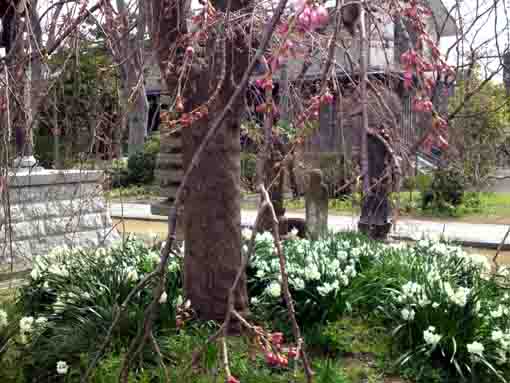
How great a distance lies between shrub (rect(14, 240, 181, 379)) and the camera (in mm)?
4469

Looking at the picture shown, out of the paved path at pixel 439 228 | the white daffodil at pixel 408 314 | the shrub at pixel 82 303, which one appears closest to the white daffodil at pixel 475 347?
the white daffodil at pixel 408 314

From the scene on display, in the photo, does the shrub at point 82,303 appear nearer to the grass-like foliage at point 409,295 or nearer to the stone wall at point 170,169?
the grass-like foliage at point 409,295

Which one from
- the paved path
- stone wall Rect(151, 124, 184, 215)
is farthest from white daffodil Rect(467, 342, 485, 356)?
stone wall Rect(151, 124, 184, 215)

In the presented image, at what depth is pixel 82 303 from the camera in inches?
195

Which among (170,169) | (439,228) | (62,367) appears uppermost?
(170,169)

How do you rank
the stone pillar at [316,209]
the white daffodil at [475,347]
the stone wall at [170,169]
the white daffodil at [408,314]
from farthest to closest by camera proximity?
the stone wall at [170,169] < the stone pillar at [316,209] < the white daffodil at [408,314] < the white daffodil at [475,347]

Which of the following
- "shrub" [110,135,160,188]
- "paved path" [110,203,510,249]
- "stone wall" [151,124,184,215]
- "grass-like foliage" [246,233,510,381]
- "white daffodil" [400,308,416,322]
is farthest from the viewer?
"shrub" [110,135,160,188]

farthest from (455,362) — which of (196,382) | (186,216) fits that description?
(186,216)

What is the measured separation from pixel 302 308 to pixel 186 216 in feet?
3.64

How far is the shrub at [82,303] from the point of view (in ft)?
14.7

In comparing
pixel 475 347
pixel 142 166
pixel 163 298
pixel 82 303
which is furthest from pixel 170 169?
pixel 142 166

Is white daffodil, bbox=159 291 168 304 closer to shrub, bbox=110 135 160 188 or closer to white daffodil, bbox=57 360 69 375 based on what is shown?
white daffodil, bbox=57 360 69 375

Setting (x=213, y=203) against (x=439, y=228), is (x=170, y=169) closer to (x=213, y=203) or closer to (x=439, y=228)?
(x=213, y=203)

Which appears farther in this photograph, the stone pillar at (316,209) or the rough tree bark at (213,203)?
the stone pillar at (316,209)
